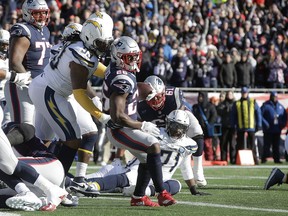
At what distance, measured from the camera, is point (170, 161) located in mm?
8922

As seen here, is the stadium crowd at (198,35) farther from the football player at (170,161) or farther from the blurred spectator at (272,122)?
the football player at (170,161)

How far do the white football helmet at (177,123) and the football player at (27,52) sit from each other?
131 centimetres

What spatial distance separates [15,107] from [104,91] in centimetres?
117

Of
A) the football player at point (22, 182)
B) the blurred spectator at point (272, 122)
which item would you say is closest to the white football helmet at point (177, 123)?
the football player at point (22, 182)

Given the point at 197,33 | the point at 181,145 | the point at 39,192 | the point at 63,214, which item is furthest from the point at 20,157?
the point at 197,33

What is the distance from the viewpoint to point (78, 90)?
7.60 meters

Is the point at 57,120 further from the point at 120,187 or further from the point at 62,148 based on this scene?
the point at 120,187

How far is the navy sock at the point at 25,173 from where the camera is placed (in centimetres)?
707

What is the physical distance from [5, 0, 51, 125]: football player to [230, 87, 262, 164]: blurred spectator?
845cm

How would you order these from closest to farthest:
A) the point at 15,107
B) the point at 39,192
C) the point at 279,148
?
the point at 39,192, the point at 15,107, the point at 279,148

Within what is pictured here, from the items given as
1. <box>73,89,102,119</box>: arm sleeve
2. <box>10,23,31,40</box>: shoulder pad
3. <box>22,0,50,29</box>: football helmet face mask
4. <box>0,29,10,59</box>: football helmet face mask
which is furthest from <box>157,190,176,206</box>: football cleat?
<box>0,29,10,59</box>: football helmet face mask

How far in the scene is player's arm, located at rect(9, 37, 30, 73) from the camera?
27.7ft

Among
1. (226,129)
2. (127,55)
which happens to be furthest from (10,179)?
(226,129)

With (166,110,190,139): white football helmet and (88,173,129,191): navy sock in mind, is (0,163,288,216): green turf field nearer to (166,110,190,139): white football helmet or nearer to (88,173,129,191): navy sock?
(88,173,129,191): navy sock
